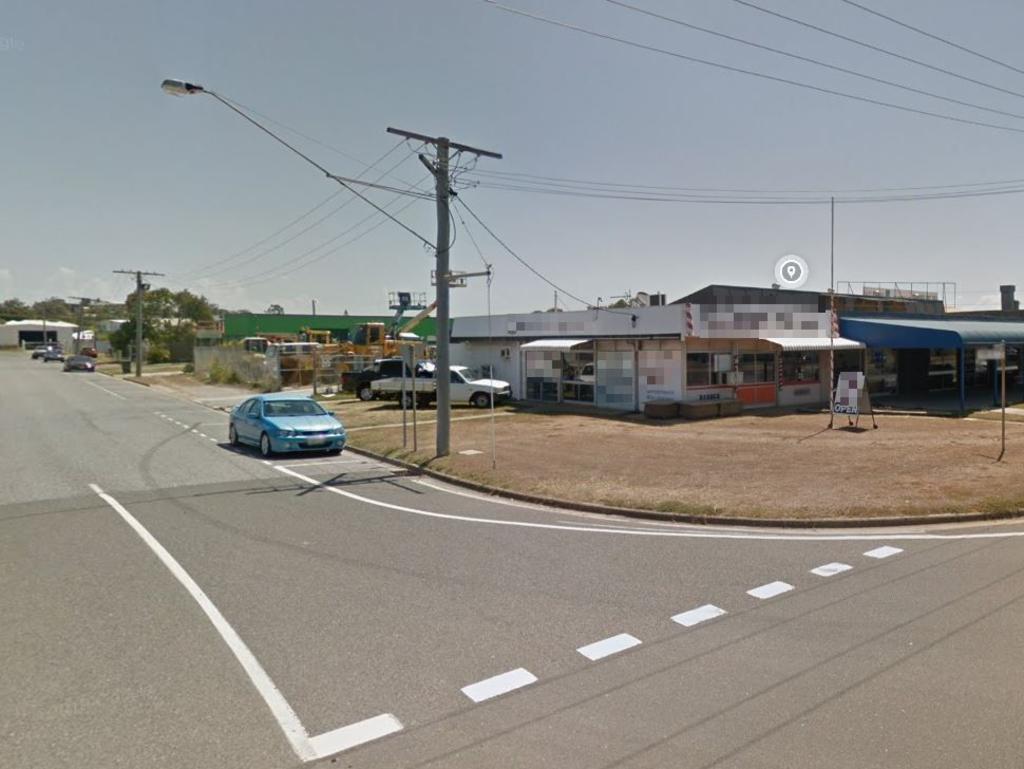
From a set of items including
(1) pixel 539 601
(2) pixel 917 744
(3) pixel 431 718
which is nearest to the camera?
(2) pixel 917 744

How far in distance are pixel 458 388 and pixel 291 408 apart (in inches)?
390

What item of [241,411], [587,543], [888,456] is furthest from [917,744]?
[241,411]

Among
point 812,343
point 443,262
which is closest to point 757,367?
point 812,343

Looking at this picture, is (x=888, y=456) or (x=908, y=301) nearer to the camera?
(x=888, y=456)

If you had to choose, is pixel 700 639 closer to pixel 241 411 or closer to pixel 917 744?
pixel 917 744

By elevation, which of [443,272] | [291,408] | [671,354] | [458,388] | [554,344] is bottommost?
[291,408]

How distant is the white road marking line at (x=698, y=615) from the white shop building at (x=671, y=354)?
1698 centimetres

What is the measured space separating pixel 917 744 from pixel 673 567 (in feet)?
11.5

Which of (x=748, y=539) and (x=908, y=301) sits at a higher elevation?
(x=908, y=301)

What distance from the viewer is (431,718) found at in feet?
13.5

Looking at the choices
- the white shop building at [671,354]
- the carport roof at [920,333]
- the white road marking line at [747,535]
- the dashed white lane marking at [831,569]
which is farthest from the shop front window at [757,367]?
the dashed white lane marking at [831,569]

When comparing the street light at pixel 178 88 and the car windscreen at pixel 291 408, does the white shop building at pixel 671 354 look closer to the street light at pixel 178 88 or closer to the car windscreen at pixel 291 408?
the car windscreen at pixel 291 408

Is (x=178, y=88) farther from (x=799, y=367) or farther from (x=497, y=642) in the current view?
(x=799, y=367)

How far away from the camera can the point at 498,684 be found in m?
4.54
